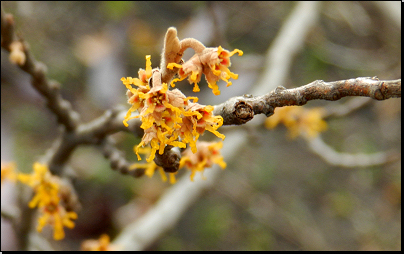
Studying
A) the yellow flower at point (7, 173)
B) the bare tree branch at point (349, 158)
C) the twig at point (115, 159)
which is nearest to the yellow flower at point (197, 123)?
the twig at point (115, 159)

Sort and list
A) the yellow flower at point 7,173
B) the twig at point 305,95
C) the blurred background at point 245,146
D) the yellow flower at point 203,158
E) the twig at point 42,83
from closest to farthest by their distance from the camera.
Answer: the twig at point 305,95
the yellow flower at point 203,158
the twig at point 42,83
the yellow flower at point 7,173
the blurred background at point 245,146

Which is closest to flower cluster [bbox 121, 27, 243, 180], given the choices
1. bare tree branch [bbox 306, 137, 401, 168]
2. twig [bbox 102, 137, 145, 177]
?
twig [bbox 102, 137, 145, 177]

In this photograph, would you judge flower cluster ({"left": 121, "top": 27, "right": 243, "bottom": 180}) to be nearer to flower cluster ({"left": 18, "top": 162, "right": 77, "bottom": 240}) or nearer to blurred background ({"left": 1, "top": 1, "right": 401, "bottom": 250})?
flower cluster ({"left": 18, "top": 162, "right": 77, "bottom": 240})

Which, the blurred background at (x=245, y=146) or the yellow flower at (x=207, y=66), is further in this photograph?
the blurred background at (x=245, y=146)

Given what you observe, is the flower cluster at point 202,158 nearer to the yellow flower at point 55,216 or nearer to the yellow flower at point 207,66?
the yellow flower at point 207,66

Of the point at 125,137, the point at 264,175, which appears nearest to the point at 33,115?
the point at 125,137

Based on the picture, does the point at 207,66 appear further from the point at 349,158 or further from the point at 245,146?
the point at 245,146

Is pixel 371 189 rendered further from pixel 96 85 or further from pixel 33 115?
pixel 33 115
